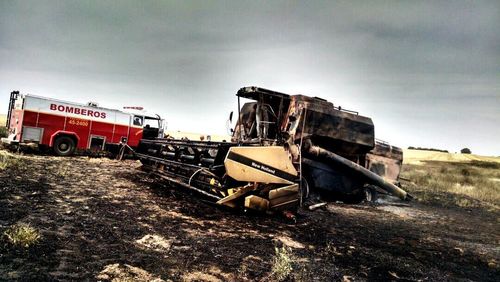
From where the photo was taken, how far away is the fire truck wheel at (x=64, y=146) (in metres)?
14.1

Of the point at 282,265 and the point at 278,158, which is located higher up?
the point at 278,158

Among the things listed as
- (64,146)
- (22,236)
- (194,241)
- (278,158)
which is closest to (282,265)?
(194,241)

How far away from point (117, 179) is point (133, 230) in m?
4.82

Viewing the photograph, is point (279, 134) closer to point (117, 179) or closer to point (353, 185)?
point (353, 185)

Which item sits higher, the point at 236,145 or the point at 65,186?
the point at 236,145

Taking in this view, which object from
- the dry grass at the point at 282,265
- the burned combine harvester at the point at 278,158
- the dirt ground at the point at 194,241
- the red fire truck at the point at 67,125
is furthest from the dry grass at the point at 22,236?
the red fire truck at the point at 67,125

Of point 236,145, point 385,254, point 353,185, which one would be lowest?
point 385,254

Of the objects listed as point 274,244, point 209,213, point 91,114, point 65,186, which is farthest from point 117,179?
point 91,114

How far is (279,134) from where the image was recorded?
9.49 meters

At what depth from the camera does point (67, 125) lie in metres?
14.4

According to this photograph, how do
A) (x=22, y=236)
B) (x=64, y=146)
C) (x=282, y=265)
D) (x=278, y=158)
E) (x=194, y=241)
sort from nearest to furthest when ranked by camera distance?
(x=22, y=236)
(x=282, y=265)
(x=194, y=241)
(x=278, y=158)
(x=64, y=146)

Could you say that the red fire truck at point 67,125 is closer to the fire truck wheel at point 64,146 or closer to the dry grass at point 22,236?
the fire truck wheel at point 64,146

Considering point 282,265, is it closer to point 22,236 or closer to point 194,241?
point 194,241

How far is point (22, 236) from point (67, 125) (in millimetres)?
12669
